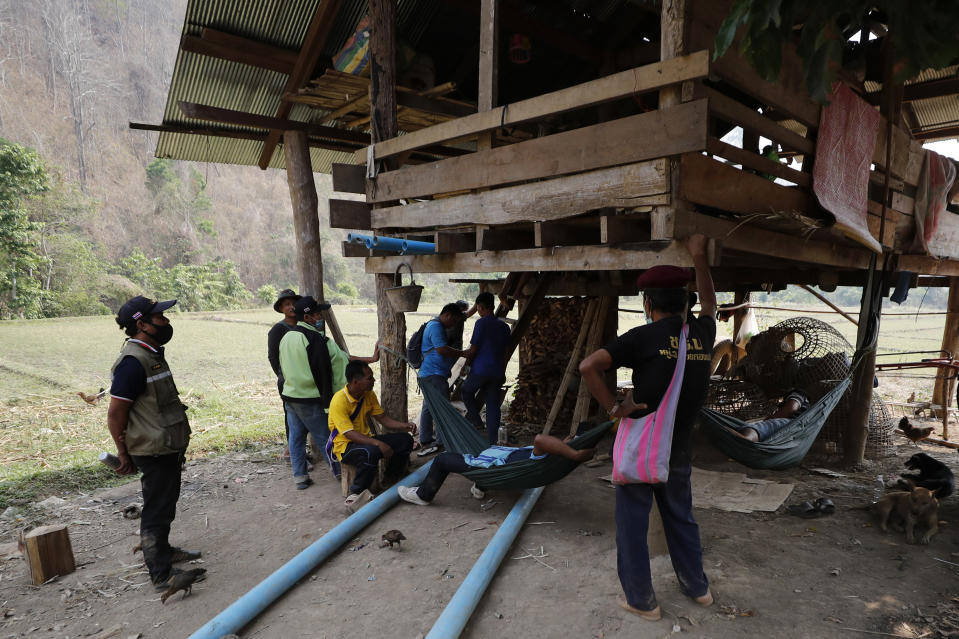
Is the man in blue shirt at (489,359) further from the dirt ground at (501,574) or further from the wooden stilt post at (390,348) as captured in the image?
the dirt ground at (501,574)

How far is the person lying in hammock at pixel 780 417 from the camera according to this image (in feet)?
13.9

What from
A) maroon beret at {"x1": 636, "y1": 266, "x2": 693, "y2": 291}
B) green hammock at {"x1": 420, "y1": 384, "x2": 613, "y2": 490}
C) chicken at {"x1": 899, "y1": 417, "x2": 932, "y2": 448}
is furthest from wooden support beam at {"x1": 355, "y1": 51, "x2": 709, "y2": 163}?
chicken at {"x1": 899, "y1": 417, "x2": 932, "y2": 448}

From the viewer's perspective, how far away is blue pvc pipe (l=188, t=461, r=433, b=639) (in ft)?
8.42

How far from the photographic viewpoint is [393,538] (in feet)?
11.2

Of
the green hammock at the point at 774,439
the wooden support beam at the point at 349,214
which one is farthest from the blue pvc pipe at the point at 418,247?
the green hammock at the point at 774,439

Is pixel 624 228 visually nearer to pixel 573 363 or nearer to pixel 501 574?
pixel 501 574

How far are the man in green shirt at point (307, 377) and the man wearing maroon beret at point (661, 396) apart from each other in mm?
2596

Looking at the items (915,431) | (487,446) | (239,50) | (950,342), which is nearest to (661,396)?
(487,446)

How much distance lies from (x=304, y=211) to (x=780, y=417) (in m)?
4.81

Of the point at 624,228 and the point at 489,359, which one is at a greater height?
the point at 624,228

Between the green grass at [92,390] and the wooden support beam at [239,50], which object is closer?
the wooden support beam at [239,50]

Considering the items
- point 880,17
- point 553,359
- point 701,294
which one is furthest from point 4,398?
point 880,17

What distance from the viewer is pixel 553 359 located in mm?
6574

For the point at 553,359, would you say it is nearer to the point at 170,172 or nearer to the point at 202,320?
the point at 202,320
